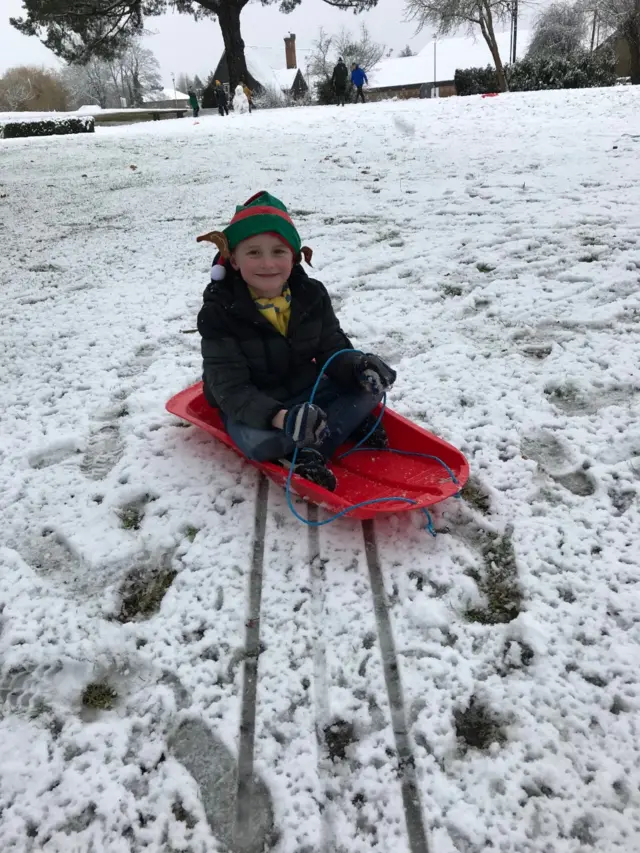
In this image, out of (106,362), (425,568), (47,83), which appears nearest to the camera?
(425,568)

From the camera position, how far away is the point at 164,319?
3238mm

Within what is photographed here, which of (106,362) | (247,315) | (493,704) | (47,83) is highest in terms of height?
(47,83)

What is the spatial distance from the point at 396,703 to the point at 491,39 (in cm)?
2279

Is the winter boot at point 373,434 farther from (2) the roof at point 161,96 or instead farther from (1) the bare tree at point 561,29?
(2) the roof at point 161,96

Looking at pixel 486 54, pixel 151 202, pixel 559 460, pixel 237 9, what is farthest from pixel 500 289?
pixel 486 54

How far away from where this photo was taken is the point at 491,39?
61.7ft

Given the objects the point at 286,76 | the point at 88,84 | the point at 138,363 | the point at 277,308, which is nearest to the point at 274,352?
the point at 277,308

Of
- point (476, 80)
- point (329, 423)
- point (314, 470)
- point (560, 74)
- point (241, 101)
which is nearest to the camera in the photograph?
point (314, 470)

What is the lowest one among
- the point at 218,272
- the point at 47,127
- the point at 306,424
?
the point at 306,424

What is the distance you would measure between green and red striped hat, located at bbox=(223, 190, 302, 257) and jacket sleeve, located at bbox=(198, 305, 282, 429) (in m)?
0.27

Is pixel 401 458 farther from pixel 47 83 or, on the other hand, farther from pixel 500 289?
pixel 47 83

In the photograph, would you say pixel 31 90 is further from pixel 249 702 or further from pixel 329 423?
pixel 249 702

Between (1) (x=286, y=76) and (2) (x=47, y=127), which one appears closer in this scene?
(2) (x=47, y=127)

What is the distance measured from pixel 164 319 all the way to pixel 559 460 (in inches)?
88.7
